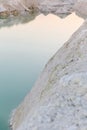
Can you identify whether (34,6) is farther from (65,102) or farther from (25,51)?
(65,102)

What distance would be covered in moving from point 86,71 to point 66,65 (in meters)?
2.39

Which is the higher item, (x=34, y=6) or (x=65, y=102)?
(x=65, y=102)

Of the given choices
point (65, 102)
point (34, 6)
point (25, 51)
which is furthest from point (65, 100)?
point (34, 6)

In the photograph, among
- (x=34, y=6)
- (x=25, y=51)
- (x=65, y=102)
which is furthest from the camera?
(x=34, y=6)

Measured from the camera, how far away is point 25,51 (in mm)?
34969

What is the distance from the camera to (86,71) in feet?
40.9

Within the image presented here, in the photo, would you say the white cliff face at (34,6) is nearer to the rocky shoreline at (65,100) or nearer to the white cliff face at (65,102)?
the rocky shoreline at (65,100)

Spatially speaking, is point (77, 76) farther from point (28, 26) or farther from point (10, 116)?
point (28, 26)

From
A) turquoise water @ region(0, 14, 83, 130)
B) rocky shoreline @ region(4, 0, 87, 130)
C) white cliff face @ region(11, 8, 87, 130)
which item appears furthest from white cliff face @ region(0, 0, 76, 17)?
white cliff face @ region(11, 8, 87, 130)

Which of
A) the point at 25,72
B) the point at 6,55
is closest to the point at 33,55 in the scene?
the point at 6,55

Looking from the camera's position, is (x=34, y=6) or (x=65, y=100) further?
(x=34, y=6)

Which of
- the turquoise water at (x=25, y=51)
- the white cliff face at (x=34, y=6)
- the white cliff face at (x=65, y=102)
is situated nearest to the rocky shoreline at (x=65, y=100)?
the white cliff face at (x=65, y=102)

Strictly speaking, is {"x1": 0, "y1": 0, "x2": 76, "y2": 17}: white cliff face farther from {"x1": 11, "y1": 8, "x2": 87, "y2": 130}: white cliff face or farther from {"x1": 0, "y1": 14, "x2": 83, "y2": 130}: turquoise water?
{"x1": 11, "y1": 8, "x2": 87, "y2": 130}: white cliff face

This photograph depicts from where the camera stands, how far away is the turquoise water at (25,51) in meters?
23.2
